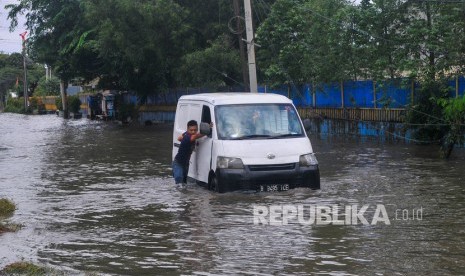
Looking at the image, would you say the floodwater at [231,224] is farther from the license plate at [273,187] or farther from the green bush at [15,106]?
the green bush at [15,106]

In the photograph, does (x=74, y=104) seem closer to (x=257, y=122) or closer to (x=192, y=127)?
(x=192, y=127)

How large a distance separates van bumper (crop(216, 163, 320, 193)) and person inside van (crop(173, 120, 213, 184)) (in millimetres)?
1250

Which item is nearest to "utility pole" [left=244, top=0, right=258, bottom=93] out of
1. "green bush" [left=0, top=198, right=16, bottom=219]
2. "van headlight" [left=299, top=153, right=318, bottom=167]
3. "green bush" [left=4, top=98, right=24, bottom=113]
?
"van headlight" [left=299, top=153, right=318, bottom=167]


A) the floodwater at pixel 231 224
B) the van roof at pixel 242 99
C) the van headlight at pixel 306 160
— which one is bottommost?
the floodwater at pixel 231 224

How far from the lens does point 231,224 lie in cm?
1175

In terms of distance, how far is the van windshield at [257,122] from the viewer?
14.6m

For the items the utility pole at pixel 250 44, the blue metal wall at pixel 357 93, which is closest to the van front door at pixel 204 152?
the utility pole at pixel 250 44

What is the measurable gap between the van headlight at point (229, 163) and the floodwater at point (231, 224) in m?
0.50

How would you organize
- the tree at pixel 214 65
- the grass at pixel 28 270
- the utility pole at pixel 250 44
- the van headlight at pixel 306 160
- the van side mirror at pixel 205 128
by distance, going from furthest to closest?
the tree at pixel 214 65 < the utility pole at pixel 250 44 < the van side mirror at pixel 205 128 < the van headlight at pixel 306 160 < the grass at pixel 28 270

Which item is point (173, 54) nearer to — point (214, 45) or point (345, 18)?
point (214, 45)

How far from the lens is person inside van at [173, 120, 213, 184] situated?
15.1m

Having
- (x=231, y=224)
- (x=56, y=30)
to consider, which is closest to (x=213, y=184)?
(x=231, y=224)

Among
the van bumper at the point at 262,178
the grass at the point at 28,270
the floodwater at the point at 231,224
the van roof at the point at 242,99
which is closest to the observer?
the grass at the point at 28,270

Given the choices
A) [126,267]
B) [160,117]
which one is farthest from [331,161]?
[160,117]
